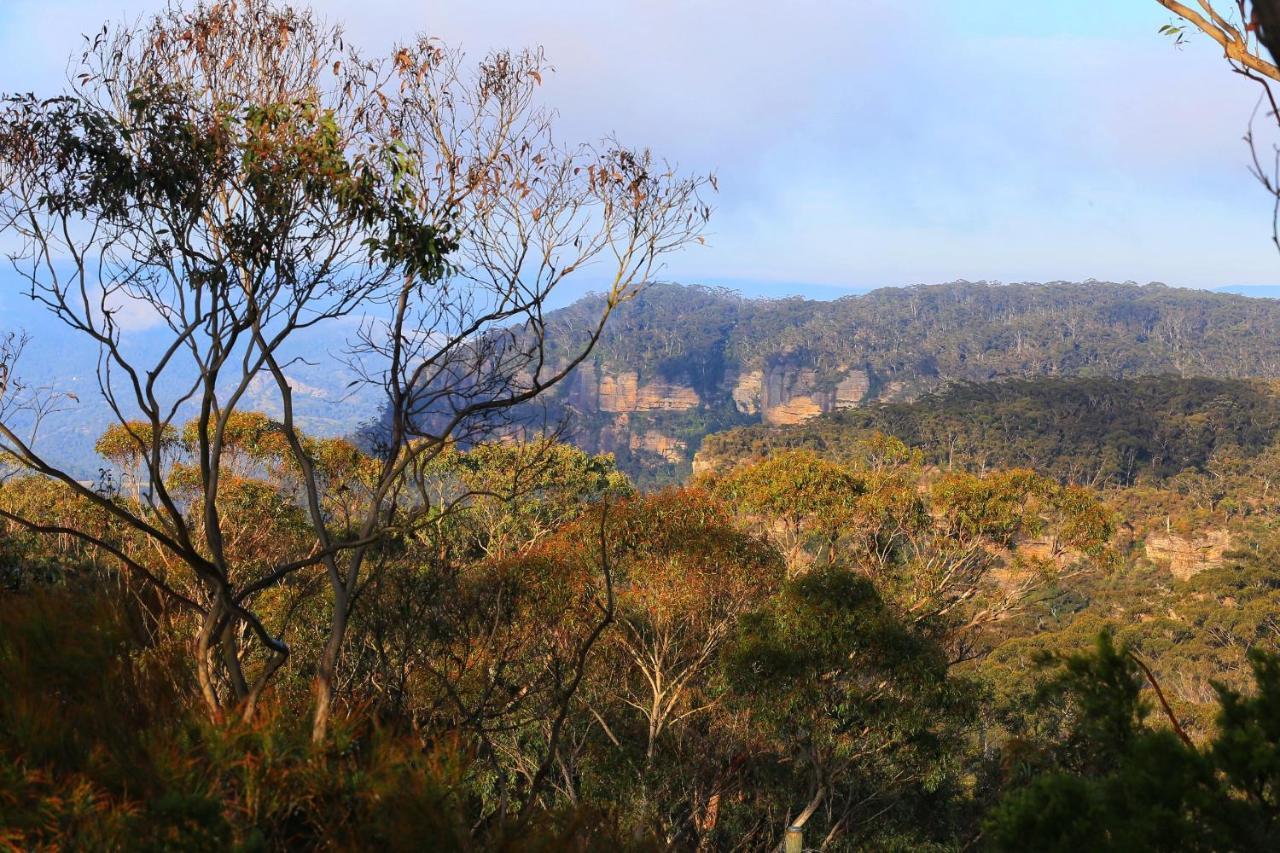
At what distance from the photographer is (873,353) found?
13925 cm

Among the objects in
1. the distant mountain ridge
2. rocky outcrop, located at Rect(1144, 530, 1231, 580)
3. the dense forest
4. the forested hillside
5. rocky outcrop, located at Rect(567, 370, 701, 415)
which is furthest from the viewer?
rocky outcrop, located at Rect(567, 370, 701, 415)

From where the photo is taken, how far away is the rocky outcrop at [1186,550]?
44062mm

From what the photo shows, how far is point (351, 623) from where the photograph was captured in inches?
354

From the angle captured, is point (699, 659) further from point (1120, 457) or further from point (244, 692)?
point (1120, 457)

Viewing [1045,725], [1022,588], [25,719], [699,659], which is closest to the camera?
[25,719]

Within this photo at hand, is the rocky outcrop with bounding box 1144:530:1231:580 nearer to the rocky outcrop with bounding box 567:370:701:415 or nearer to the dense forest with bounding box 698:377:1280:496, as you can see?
the dense forest with bounding box 698:377:1280:496

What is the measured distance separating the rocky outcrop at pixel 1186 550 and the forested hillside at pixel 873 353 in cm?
6580

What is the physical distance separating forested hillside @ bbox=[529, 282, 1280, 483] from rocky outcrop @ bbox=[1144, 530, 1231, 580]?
216 feet

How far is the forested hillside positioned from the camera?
124125mm

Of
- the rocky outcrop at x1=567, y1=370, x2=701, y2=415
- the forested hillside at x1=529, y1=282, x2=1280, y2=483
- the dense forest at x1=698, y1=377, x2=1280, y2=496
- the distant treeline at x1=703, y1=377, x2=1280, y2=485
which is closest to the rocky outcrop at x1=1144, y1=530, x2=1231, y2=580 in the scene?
the dense forest at x1=698, y1=377, x2=1280, y2=496

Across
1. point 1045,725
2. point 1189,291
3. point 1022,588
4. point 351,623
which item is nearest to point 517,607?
point 351,623

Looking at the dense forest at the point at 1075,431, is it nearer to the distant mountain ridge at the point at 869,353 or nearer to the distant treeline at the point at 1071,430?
the distant treeline at the point at 1071,430

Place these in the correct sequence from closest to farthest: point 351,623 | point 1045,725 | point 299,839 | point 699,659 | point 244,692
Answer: point 299,839, point 244,692, point 351,623, point 699,659, point 1045,725

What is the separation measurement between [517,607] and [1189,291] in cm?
19018
